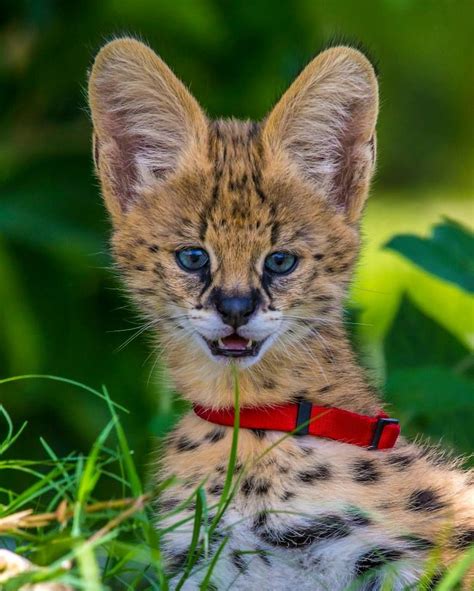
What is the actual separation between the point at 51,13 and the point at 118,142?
2.84 metres

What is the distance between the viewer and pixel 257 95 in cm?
687

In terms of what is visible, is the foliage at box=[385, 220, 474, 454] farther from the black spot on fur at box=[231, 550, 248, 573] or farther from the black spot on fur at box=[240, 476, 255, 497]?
the black spot on fur at box=[231, 550, 248, 573]

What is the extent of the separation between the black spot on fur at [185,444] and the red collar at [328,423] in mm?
106

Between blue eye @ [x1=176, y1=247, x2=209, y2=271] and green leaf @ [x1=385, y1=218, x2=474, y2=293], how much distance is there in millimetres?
861

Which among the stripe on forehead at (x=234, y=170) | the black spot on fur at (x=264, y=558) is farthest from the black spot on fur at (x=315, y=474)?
the stripe on forehead at (x=234, y=170)

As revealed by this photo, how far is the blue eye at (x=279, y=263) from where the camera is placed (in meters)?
3.58

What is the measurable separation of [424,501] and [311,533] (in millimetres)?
352

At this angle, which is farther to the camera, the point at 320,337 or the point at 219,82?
the point at 219,82

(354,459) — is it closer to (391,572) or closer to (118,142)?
(391,572)

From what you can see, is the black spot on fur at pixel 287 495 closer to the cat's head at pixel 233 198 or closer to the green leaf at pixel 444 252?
the cat's head at pixel 233 198

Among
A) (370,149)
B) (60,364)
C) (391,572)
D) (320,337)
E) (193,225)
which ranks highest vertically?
(370,149)

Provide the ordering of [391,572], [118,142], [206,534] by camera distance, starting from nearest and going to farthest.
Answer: [206,534] < [391,572] < [118,142]

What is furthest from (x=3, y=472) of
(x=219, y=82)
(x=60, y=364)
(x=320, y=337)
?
(x=320, y=337)

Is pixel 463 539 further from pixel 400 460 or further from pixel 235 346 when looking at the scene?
pixel 235 346
